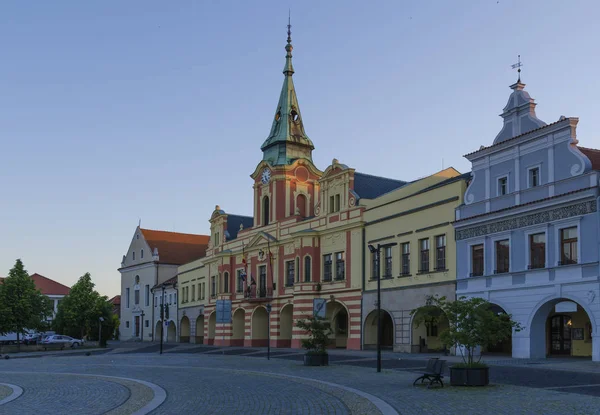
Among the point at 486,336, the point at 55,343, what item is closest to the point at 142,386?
the point at 486,336

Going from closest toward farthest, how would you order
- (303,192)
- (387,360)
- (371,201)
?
1. (387,360)
2. (371,201)
3. (303,192)

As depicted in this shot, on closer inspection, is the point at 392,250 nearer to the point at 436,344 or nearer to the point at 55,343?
the point at 436,344

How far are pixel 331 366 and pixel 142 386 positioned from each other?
Answer: 417 inches

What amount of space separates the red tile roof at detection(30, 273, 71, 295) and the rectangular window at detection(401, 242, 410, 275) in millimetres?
88908

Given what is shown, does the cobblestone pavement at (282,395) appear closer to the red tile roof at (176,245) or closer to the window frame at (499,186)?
the window frame at (499,186)

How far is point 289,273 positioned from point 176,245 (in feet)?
118

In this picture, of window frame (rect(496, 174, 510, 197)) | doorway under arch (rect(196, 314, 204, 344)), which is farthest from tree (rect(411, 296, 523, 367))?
doorway under arch (rect(196, 314, 204, 344))

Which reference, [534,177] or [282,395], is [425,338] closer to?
[534,177]

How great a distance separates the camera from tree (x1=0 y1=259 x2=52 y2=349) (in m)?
64.9

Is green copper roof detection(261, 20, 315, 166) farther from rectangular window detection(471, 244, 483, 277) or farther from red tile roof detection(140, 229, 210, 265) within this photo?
red tile roof detection(140, 229, 210, 265)

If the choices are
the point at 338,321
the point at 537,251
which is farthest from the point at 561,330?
the point at 338,321

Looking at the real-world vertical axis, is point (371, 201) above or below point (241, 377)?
above

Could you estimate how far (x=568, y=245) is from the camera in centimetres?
3133

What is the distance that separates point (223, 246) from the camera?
65188mm
